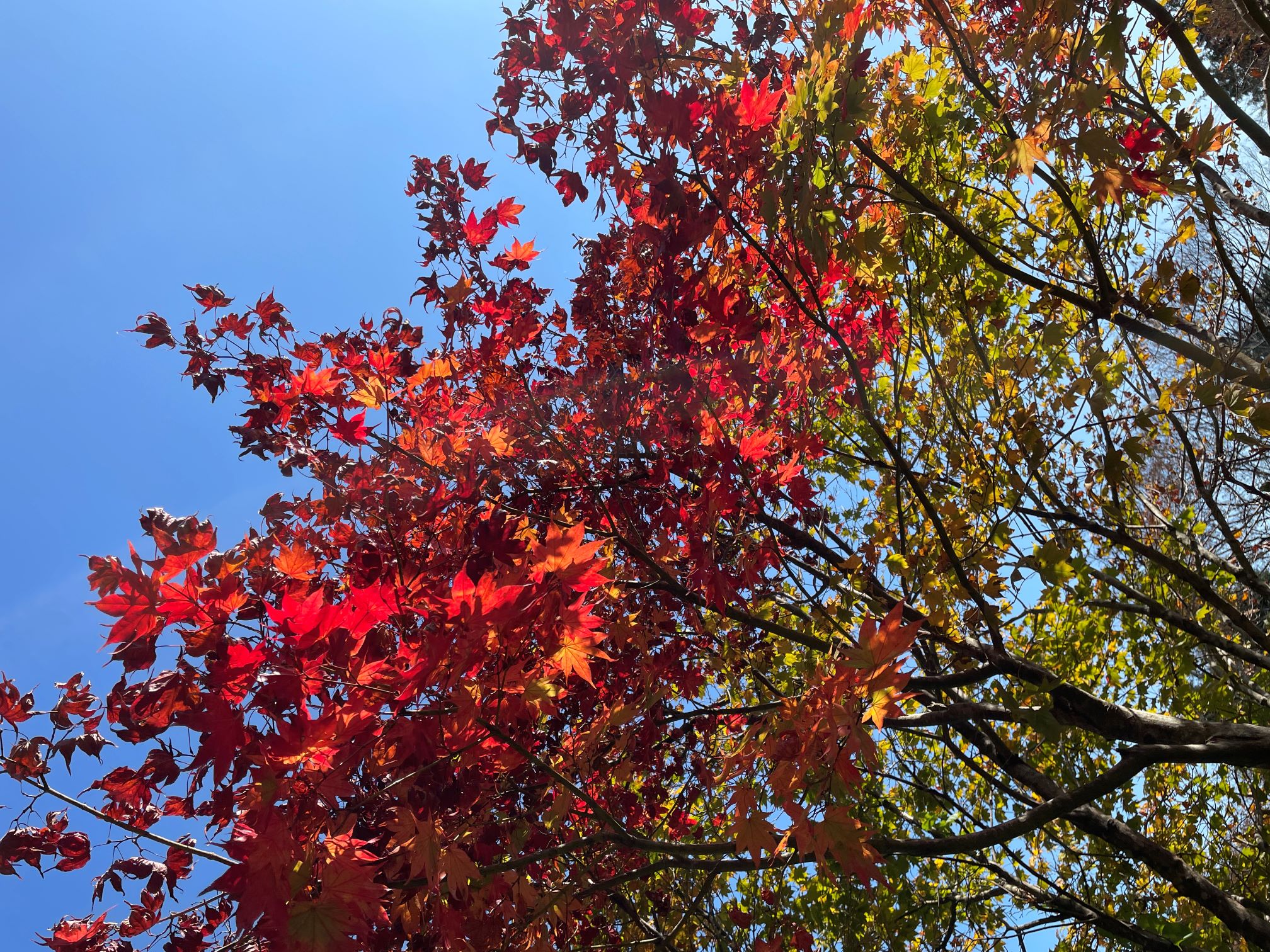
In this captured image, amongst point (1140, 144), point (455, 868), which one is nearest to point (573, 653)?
point (455, 868)

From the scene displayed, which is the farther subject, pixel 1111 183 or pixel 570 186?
pixel 570 186

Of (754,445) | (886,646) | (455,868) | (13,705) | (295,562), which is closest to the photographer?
(886,646)

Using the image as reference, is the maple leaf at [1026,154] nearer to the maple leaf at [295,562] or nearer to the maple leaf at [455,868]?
the maple leaf at [295,562]

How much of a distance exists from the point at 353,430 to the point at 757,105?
232cm

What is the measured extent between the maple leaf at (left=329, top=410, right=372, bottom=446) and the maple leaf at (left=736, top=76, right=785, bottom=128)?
86.3 inches

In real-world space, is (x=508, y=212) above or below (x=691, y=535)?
Result: above

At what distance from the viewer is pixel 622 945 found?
351 centimetres

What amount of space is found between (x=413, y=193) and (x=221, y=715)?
9.15 ft

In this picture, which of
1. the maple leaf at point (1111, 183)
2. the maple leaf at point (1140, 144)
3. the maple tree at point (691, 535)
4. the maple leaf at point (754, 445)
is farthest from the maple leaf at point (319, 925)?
the maple leaf at point (1140, 144)

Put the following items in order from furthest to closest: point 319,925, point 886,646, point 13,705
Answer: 1. point 13,705
2. point 886,646
3. point 319,925

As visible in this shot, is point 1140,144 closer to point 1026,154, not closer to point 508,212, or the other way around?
point 1026,154

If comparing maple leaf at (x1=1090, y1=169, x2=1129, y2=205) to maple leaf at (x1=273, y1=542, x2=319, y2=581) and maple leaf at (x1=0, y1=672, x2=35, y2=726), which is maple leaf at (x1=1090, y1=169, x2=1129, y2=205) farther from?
maple leaf at (x1=0, y1=672, x2=35, y2=726)

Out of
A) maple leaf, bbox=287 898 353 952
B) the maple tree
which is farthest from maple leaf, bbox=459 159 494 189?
maple leaf, bbox=287 898 353 952

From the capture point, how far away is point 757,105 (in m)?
2.99
